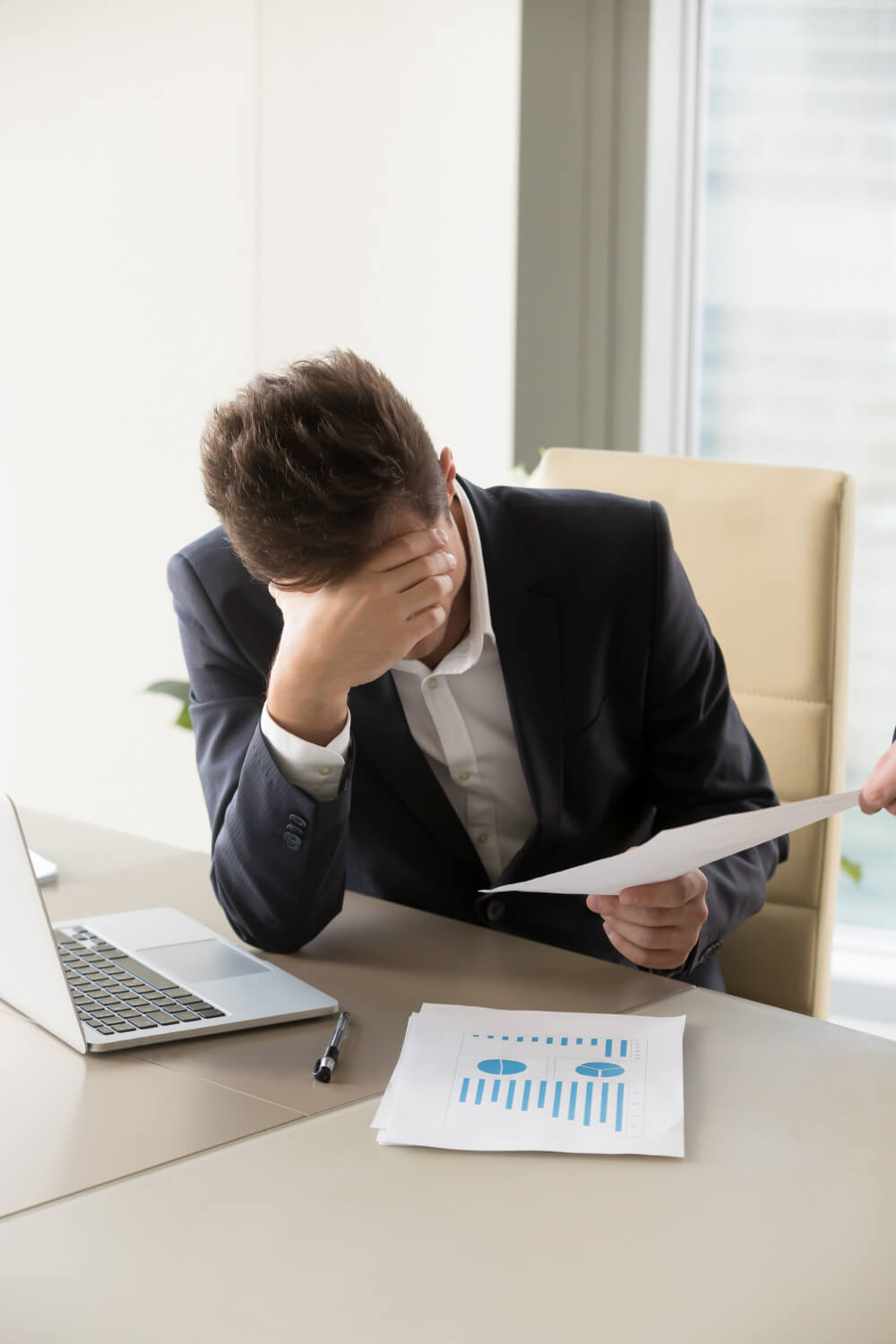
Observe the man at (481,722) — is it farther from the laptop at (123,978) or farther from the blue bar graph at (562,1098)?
the blue bar graph at (562,1098)

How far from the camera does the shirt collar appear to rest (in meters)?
1.24

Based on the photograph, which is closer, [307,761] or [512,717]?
[307,761]

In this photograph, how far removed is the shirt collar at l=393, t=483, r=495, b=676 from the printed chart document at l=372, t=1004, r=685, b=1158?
1.41ft

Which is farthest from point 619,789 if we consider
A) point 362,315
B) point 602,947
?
point 362,315

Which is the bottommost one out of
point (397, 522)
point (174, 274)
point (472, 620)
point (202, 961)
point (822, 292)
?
point (202, 961)

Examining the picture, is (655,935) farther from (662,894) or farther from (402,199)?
(402,199)

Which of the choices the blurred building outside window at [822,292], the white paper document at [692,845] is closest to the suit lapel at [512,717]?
the white paper document at [692,845]

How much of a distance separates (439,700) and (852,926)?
152 centimetres

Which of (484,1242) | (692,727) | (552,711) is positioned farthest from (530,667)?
(484,1242)

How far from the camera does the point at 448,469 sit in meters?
1.13

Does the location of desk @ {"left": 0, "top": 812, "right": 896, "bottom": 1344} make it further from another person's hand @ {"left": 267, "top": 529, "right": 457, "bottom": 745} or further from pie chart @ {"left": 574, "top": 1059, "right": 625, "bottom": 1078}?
another person's hand @ {"left": 267, "top": 529, "right": 457, "bottom": 745}

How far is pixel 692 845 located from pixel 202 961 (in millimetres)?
441

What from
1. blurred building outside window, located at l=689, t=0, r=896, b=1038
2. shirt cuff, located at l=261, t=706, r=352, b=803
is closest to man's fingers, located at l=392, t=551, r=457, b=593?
shirt cuff, located at l=261, t=706, r=352, b=803

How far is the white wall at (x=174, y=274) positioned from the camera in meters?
2.54
